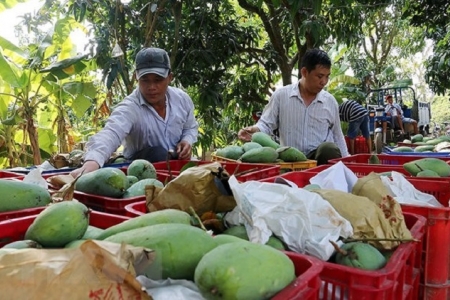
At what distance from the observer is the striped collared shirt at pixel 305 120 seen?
11.8ft

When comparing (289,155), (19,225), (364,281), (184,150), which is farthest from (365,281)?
(184,150)

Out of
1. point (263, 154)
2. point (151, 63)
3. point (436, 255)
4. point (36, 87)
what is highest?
point (36, 87)

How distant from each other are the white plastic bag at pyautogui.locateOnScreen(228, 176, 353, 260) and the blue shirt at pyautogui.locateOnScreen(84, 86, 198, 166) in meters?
1.47

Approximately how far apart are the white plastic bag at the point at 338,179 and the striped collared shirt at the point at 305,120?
170cm

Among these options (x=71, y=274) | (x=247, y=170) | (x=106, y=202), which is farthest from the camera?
(x=247, y=170)

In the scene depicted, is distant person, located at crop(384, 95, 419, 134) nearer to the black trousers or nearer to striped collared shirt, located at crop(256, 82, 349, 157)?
striped collared shirt, located at crop(256, 82, 349, 157)

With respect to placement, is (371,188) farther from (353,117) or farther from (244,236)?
(353,117)

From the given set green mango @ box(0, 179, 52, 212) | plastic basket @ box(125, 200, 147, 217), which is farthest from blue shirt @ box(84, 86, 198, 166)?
plastic basket @ box(125, 200, 147, 217)

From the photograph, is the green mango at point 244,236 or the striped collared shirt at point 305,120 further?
the striped collared shirt at point 305,120

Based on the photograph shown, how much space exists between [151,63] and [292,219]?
1883 mm

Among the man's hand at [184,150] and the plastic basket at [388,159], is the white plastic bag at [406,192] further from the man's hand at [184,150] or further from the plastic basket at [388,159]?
the man's hand at [184,150]

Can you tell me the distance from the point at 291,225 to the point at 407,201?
75 centimetres

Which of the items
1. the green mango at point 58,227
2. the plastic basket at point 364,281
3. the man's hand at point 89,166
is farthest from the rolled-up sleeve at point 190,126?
the plastic basket at point 364,281

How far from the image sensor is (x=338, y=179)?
1829 millimetres
